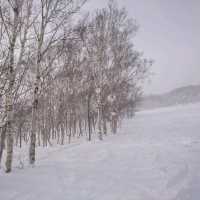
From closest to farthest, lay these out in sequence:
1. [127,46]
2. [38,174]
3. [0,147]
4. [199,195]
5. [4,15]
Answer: [199,195] < [38,174] < [4,15] < [0,147] < [127,46]

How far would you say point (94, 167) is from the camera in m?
8.83

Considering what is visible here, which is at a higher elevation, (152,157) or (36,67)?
(36,67)

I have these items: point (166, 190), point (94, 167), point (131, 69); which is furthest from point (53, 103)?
point (166, 190)

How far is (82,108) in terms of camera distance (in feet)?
110

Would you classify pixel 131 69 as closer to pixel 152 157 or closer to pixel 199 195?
pixel 152 157

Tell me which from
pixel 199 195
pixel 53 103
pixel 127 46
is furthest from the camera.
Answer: pixel 53 103

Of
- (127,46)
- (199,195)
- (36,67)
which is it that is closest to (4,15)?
(36,67)

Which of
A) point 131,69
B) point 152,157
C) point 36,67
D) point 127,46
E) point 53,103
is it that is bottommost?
point 152,157

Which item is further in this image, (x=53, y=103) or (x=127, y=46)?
(x=53, y=103)

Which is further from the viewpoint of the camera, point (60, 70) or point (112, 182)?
point (60, 70)

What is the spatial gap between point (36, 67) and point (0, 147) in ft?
16.5

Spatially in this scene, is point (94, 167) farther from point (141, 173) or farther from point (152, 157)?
point (152, 157)

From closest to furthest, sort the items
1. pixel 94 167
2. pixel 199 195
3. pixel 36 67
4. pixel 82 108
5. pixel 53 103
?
1. pixel 199 195
2. pixel 94 167
3. pixel 36 67
4. pixel 53 103
5. pixel 82 108

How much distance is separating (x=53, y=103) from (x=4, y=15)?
20.1 m
